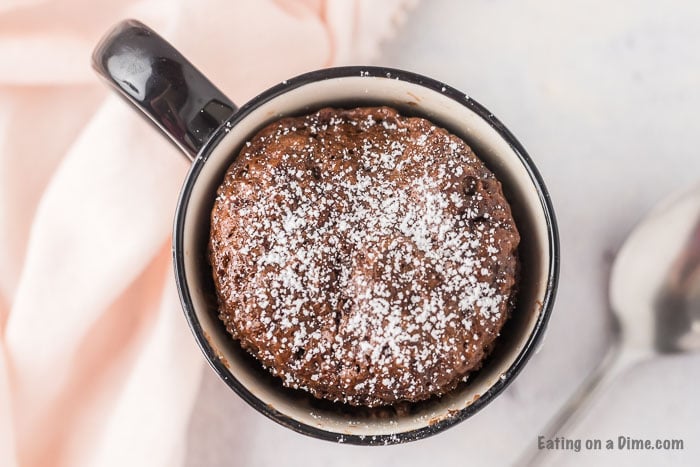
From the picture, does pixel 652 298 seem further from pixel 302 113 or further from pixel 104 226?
pixel 104 226

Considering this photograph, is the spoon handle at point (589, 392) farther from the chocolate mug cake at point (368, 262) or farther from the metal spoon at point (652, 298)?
the chocolate mug cake at point (368, 262)

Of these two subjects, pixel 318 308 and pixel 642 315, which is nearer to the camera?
pixel 318 308

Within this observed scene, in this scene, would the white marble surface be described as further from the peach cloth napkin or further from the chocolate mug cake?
the chocolate mug cake

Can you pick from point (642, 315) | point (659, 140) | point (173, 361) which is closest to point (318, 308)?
point (173, 361)

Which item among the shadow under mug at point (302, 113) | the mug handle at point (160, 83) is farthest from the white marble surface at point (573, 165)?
the mug handle at point (160, 83)

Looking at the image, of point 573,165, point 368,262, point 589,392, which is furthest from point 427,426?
point 573,165

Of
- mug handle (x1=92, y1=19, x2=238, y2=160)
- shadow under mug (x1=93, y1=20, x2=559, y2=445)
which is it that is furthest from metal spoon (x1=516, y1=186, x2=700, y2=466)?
mug handle (x1=92, y1=19, x2=238, y2=160)

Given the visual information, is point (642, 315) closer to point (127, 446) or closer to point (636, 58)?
point (636, 58)
